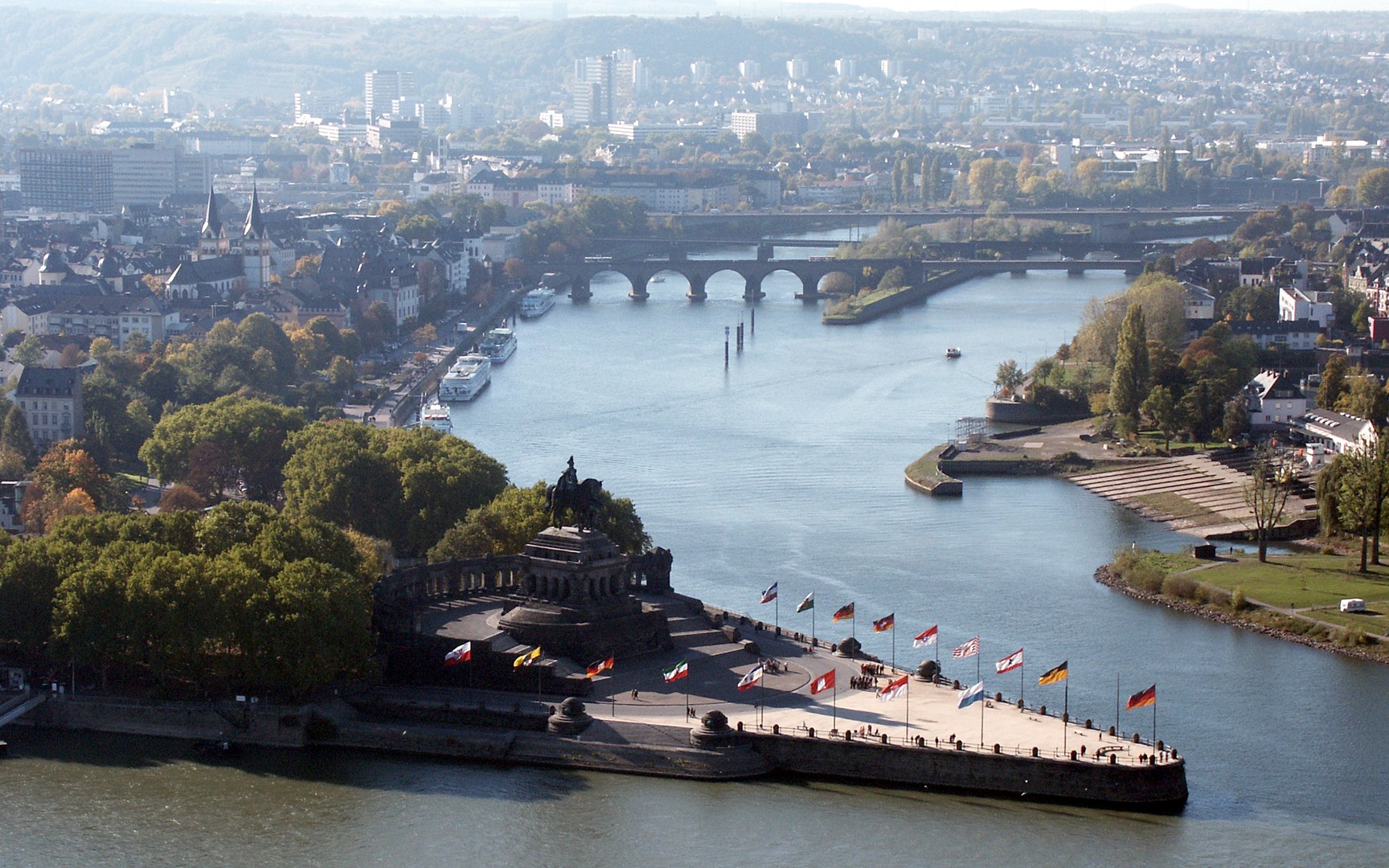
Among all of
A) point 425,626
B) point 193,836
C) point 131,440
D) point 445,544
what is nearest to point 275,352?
point 131,440

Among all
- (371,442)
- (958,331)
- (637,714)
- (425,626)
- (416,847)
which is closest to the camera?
(416,847)

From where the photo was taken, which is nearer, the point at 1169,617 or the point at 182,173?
the point at 1169,617

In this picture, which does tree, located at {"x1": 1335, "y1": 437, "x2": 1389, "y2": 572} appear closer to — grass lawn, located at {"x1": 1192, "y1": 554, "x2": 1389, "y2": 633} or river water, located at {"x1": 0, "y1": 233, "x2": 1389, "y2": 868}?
grass lawn, located at {"x1": 1192, "y1": 554, "x2": 1389, "y2": 633}

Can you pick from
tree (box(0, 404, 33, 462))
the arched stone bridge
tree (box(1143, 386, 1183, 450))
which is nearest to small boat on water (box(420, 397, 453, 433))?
tree (box(0, 404, 33, 462))

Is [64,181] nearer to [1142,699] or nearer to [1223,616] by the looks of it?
[1223,616]

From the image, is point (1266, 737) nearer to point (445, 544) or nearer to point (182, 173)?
point (445, 544)

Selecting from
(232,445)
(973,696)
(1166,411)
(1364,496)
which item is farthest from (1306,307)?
(973,696)
